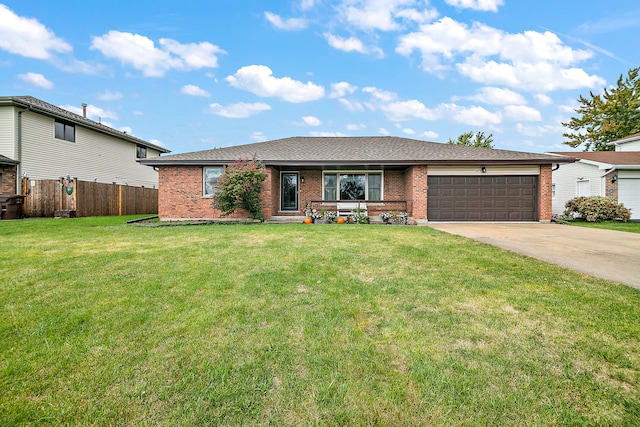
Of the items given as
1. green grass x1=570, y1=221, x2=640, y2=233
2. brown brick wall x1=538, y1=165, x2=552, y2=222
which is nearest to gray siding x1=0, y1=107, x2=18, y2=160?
brown brick wall x1=538, y1=165, x2=552, y2=222

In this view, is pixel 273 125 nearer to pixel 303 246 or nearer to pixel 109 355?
pixel 303 246

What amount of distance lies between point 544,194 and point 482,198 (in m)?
2.49

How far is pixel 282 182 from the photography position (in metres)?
14.5

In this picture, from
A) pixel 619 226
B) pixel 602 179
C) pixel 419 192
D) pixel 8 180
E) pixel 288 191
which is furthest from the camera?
pixel 602 179

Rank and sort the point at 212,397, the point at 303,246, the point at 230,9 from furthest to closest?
the point at 230,9 → the point at 303,246 → the point at 212,397

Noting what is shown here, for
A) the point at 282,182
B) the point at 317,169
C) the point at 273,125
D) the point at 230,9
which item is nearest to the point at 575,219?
the point at 317,169

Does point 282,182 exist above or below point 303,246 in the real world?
above

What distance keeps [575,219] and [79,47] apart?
A: 91.8ft

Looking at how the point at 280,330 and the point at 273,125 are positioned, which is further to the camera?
the point at 273,125

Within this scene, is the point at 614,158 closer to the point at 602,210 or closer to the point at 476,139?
the point at 602,210

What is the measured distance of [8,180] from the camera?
13789 mm

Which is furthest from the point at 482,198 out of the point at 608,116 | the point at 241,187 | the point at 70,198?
the point at 608,116

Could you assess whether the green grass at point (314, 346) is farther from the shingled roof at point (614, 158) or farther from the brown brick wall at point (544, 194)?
the shingled roof at point (614, 158)

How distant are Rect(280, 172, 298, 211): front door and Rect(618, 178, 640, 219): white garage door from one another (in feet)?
53.7
